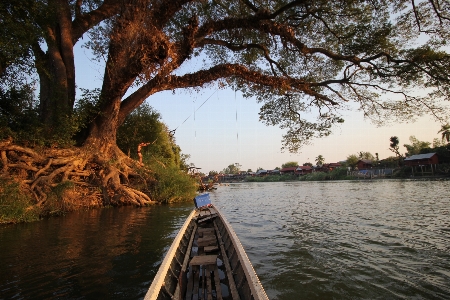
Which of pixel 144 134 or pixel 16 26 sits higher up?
pixel 16 26

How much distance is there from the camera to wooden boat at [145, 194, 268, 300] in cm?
368

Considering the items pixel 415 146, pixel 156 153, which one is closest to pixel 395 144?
pixel 415 146

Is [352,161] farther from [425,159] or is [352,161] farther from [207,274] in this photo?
[207,274]

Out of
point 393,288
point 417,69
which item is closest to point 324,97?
point 417,69

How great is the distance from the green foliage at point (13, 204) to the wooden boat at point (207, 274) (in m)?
7.93

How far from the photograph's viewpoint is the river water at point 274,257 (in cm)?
498

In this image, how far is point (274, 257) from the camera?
275 inches

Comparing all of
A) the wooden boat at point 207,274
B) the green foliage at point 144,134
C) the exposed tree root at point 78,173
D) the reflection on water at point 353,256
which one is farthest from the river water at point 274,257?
the green foliage at point 144,134

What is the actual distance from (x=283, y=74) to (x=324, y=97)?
2809 mm

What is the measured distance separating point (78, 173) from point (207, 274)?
12686mm

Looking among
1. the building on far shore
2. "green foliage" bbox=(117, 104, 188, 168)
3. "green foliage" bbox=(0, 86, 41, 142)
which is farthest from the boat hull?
the building on far shore

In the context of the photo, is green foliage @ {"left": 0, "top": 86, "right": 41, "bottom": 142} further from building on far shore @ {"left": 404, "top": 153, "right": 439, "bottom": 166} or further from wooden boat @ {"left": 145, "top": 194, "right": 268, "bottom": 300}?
building on far shore @ {"left": 404, "top": 153, "right": 439, "bottom": 166}

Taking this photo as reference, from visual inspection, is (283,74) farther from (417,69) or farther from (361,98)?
(417,69)

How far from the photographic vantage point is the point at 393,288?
4969 mm
